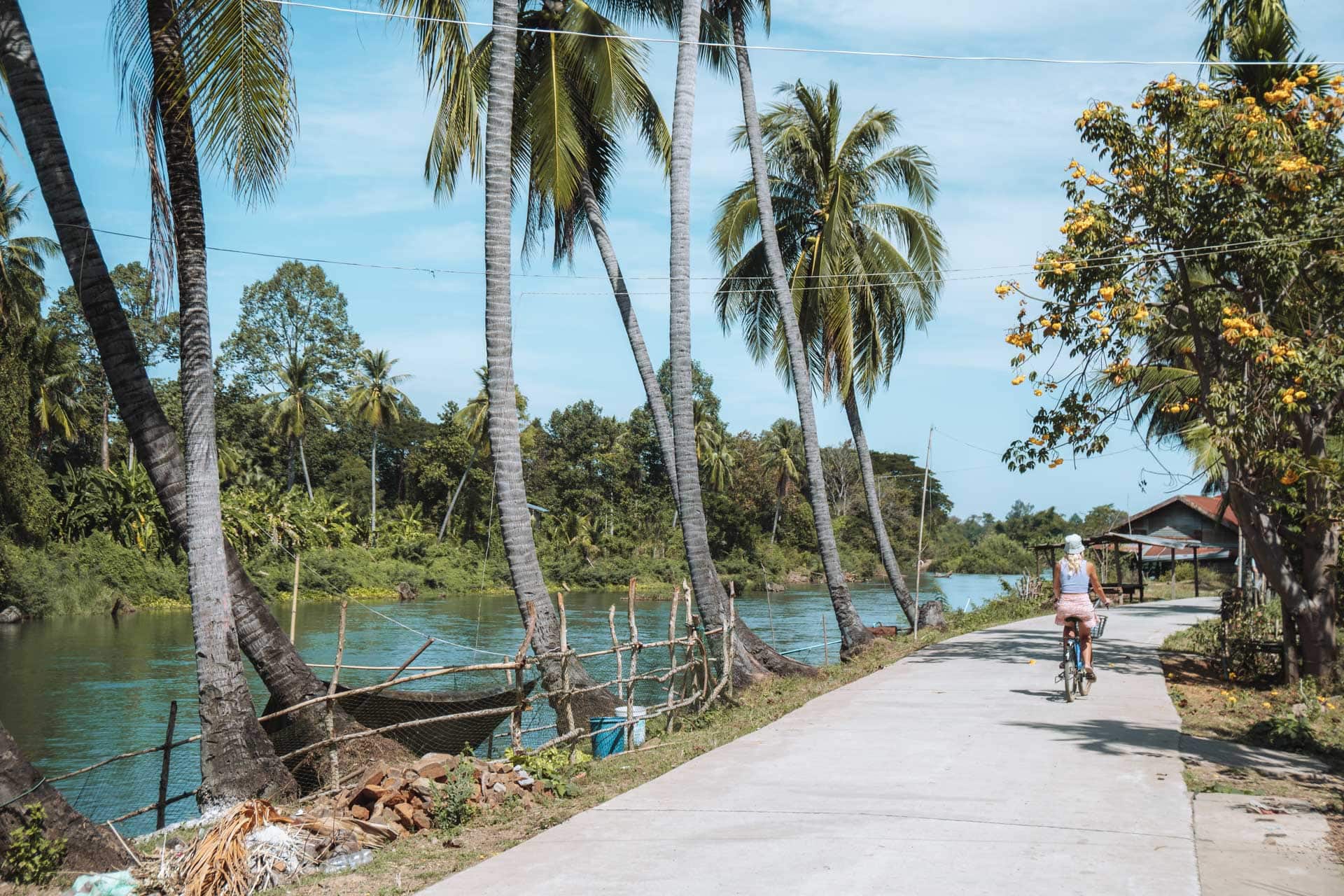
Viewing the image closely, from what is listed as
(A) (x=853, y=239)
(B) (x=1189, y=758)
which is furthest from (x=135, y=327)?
(B) (x=1189, y=758)

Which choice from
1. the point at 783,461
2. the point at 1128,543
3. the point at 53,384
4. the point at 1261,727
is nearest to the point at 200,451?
the point at 1261,727

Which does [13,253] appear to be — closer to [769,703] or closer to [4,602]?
[4,602]

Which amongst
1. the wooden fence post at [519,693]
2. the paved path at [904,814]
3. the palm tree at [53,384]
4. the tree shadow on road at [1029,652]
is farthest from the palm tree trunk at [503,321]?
the palm tree at [53,384]

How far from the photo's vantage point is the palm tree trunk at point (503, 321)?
476 inches

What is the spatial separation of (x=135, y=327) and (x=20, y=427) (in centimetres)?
1902

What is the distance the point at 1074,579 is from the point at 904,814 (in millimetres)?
5394

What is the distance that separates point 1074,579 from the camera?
1152 centimetres

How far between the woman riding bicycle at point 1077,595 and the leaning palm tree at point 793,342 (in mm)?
6755

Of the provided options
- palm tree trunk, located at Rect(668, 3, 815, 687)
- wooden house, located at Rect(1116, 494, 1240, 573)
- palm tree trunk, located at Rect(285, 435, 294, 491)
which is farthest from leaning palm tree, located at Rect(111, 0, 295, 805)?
palm tree trunk, located at Rect(285, 435, 294, 491)

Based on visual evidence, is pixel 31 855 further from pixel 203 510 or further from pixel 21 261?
pixel 21 261

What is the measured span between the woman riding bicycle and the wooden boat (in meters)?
5.63

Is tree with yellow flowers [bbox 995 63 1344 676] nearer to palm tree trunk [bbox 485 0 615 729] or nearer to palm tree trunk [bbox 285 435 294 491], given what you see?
palm tree trunk [bbox 485 0 615 729]

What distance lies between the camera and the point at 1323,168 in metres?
12.4

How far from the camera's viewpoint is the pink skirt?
11391 millimetres
